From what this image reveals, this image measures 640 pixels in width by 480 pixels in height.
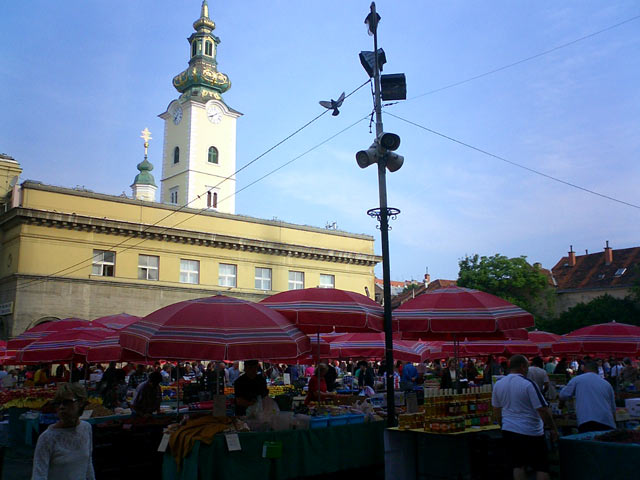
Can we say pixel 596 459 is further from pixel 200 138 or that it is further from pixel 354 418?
pixel 200 138

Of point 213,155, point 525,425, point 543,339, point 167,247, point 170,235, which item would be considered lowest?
point 525,425

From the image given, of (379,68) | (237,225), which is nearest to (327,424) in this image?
(379,68)

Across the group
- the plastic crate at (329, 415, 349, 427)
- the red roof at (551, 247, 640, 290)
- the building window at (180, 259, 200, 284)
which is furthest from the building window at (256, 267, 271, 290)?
the red roof at (551, 247, 640, 290)

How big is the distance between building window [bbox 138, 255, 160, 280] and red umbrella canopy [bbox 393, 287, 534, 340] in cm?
3042

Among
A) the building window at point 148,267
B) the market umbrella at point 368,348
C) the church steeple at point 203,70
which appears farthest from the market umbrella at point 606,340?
the church steeple at point 203,70

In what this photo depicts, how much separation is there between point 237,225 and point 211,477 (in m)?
36.4

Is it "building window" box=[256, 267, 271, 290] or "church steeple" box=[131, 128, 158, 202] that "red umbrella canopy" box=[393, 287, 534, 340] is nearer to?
"building window" box=[256, 267, 271, 290]

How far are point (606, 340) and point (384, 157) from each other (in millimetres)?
9278

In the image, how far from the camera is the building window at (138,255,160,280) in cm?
3875

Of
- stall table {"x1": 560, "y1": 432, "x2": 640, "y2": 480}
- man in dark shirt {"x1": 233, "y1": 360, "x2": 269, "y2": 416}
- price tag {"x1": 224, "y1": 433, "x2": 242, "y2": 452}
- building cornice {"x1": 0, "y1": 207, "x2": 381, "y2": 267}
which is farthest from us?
building cornice {"x1": 0, "y1": 207, "x2": 381, "y2": 267}

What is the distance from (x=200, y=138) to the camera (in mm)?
59031

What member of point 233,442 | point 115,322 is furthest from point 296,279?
point 233,442

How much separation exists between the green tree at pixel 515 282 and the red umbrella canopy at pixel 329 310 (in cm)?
4836

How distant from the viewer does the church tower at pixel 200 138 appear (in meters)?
58.0
